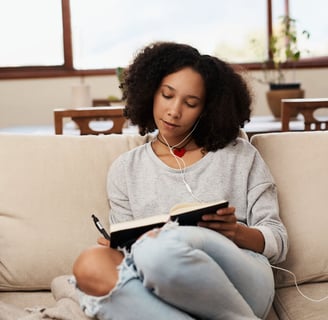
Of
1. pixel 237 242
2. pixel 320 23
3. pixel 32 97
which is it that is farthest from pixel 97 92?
pixel 237 242

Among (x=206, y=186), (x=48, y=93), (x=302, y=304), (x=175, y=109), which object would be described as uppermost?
(x=175, y=109)

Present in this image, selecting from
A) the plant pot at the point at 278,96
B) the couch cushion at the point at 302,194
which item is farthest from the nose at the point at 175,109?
the plant pot at the point at 278,96

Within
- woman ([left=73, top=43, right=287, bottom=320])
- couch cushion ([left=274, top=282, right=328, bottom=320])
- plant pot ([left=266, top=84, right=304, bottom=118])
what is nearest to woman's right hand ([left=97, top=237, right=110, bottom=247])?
woman ([left=73, top=43, right=287, bottom=320])

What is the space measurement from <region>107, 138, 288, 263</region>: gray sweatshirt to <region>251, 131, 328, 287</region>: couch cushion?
0.38ft

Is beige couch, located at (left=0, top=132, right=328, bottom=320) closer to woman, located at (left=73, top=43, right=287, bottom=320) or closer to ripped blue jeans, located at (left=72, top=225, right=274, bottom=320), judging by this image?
woman, located at (left=73, top=43, right=287, bottom=320)

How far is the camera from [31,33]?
4.54 meters

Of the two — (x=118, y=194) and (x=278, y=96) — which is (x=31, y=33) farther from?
(x=118, y=194)

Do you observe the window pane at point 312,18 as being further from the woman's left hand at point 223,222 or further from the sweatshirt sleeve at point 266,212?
the woman's left hand at point 223,222

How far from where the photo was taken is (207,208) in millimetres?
1539

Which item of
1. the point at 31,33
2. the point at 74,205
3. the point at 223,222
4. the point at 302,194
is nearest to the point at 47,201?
the point at 74,205

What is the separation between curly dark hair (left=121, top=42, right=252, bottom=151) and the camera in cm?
189

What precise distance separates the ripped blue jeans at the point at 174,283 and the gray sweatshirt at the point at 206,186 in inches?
12.2

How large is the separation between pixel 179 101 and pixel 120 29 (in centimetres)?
287

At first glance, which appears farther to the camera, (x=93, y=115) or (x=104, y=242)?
(x=93, y=115)
